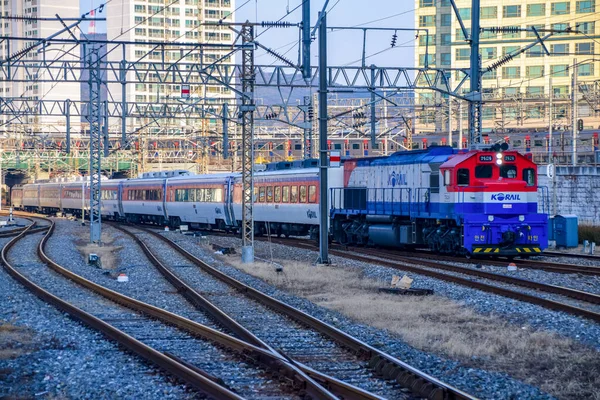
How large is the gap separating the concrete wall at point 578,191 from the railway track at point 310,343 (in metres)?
27.7

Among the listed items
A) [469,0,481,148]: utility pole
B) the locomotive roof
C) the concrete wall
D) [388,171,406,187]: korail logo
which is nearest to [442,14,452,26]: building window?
the concrete wall

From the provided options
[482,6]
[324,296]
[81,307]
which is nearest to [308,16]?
[324,296]

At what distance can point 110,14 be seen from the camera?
177625mm

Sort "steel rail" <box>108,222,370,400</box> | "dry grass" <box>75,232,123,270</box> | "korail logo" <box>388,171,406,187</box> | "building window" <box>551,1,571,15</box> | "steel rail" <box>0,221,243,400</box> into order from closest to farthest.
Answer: "steel rail" <box>108,222,370,400</box> < "steel rail" <box>0,221,243,400</box> < "dry grass" <box>75,232,123,270</box> < "korail logo" <box>388,171,406,187</box> < "building window" <box>551,1,571,15</box>

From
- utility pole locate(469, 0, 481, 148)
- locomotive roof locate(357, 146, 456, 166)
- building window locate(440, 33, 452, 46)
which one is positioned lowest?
locomotive roof locate(357, 146, 456, 166)

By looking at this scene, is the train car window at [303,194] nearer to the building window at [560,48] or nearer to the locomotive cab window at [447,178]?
the locomotive cab window at [447,178]

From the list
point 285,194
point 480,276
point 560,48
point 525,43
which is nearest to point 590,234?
point 285,194

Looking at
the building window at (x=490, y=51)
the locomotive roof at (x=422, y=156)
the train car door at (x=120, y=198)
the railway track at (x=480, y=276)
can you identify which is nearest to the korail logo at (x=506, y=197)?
the railway track at (x=480, y=276)

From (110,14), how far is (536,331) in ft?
571

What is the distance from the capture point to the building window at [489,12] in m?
89.7

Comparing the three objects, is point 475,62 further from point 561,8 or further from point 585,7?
point 561,8

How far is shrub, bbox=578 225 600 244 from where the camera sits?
35000 mm

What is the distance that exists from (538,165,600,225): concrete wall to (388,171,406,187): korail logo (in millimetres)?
14476

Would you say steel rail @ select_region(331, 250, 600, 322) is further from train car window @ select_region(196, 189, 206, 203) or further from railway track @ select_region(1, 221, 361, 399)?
train car window @ select_region(196, 189, 206, 203)
